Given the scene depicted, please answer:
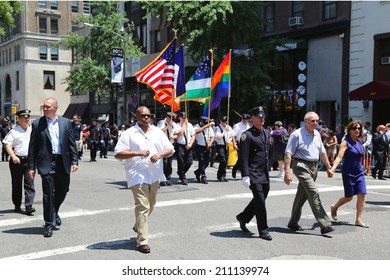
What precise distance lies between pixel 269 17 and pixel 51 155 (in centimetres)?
2245

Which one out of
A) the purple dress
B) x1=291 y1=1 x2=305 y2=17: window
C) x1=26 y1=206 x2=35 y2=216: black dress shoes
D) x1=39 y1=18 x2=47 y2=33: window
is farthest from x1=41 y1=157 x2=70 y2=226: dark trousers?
x1=39 y1=18 x2=47 y2=33: window

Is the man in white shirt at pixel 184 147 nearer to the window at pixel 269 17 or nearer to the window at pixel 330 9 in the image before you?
the window at pixel 330 9

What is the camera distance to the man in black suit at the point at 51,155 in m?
7.15

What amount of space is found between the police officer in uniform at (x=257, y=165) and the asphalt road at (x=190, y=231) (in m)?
0.36

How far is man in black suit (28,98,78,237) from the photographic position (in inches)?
281

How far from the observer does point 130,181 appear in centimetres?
627

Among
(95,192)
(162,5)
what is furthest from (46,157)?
(162,5)

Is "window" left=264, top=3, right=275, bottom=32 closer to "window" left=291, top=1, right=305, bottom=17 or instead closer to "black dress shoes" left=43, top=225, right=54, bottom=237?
"window" left=291, top=1, right=305, bottom=17

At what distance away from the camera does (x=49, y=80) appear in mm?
66562

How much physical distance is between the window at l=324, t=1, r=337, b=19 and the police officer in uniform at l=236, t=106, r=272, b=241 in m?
18.9

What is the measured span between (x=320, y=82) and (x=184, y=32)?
740cm

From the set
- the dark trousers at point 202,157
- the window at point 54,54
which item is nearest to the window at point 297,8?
the dark trousers at point 202,157

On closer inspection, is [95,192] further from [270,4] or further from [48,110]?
[270,4]

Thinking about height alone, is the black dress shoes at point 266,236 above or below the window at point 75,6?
below
